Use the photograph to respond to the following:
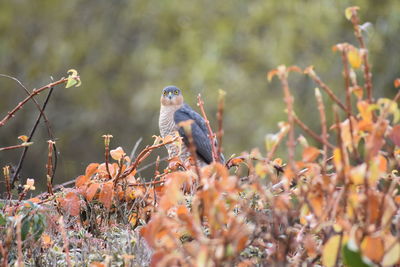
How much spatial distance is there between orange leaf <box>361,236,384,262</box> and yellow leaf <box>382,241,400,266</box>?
0.05m

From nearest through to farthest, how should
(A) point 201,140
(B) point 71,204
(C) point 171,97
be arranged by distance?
(B) point 71,204 → (A) point 201,140 → (C) point 171,97

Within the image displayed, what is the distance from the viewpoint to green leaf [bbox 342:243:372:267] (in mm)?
1486

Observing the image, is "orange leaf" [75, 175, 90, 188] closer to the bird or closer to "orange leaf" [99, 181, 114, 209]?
"orange leaf" [99, 181, 114, 209]

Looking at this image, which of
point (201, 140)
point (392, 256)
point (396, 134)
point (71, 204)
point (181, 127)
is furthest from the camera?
point (181, 127)

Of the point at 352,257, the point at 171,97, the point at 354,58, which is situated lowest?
the point at 352,257

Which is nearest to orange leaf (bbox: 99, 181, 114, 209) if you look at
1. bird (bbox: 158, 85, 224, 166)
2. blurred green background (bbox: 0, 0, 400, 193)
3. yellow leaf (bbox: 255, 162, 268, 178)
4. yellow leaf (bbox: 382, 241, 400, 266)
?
yellow leaf (bbox: 255, 162, 268, 178)

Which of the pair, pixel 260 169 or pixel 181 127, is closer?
pixel 260 169

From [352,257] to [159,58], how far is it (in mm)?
11082

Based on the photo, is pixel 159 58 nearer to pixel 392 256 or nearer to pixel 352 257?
pixel 352 257

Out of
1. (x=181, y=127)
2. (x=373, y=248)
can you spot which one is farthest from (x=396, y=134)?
(x=181, y=127)

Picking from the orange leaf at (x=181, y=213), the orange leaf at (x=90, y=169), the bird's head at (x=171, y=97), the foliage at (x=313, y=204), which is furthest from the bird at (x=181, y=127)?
the orange leaf at (x=181, y=213)

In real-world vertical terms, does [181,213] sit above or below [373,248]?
above

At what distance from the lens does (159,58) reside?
12.4 meters

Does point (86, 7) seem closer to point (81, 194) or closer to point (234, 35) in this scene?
point (234, 35)
